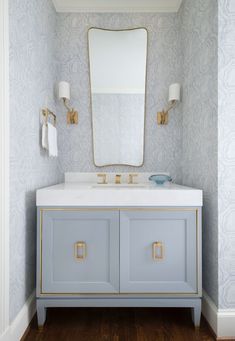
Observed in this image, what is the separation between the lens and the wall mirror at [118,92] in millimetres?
2264

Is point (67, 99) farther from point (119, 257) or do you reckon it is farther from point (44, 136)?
point (119, 257)

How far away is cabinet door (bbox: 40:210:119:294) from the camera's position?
156 cm

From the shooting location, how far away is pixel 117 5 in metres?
2.24

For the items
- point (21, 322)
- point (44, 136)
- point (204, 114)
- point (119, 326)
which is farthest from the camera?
point (44, 136)

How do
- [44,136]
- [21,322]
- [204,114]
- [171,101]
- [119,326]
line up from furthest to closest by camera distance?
[171,101] < [44,136] < [204,114] < [119,326] < [21,322]

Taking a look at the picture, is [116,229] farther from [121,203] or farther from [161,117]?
[161,117]

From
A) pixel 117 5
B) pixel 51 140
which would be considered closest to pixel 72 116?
pixel 51 140

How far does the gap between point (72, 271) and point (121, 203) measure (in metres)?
0.50

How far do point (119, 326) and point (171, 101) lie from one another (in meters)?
1.74

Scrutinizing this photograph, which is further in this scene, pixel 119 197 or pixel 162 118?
pixel 162 118

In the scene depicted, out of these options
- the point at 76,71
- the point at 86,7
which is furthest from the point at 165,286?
the point at 86,7

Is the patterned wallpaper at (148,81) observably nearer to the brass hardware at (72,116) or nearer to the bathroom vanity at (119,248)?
the brass hardware at (72,116)

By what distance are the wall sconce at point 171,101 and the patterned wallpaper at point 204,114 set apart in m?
0.07

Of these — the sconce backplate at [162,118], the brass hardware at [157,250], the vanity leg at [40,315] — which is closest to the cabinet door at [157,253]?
the brass hardware at [157,250]
